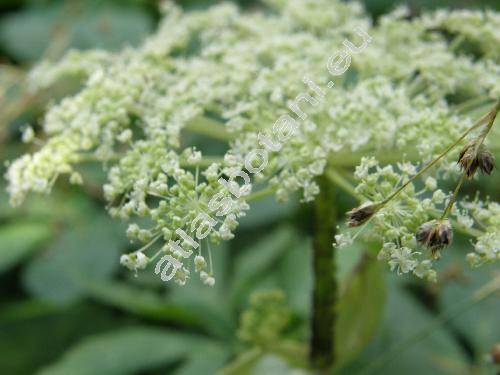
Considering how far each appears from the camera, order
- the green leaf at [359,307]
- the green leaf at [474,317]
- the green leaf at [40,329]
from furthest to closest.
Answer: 1. the green leaf at [40,329]
2. the green leaf at [474,317]
3. the green leaf at [359,307]

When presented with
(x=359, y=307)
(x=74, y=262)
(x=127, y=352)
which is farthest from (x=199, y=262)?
(x=74, y=262)

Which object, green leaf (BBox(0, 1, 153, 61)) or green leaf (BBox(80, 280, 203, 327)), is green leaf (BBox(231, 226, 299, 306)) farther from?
green leaf (BBox(0, 1, 153, 61))

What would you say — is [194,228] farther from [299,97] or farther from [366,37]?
[366,37]

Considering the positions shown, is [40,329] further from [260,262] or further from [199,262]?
[199,262]

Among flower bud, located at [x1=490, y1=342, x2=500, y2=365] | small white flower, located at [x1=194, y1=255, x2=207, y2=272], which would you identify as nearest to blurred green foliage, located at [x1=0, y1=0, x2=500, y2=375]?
flower bud, located at [x1=490, y1=342, x2=500, y2=365]

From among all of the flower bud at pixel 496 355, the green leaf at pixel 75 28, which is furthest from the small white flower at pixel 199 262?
the green leaf at pixel 75 28

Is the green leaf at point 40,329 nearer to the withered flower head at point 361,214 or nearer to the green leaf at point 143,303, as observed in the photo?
the green leaf at point 143,303
